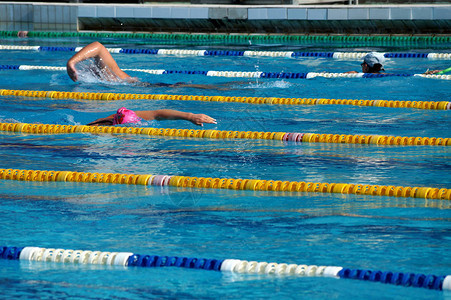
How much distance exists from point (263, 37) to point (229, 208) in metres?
8.26

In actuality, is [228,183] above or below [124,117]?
below

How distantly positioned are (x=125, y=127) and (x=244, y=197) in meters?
2.23

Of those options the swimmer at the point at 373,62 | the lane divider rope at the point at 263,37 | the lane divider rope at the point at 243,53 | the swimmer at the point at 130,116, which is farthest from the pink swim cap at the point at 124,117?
the lane divider rope at the point at 263,37

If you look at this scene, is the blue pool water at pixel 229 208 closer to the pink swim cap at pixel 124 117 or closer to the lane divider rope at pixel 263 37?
the pink swim cap at pixel 124 117

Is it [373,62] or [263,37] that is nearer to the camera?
[373,62]

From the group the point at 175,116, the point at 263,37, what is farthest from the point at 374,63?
the point at 263,37

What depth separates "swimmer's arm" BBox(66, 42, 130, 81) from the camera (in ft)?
26.6

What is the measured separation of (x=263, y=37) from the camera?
12.5 meters

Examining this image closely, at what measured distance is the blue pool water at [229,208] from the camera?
341 cm

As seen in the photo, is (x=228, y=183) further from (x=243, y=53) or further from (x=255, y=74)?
(x=243, y=53)

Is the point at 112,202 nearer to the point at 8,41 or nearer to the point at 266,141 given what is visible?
the point at 266,141

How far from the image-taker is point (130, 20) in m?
13.3

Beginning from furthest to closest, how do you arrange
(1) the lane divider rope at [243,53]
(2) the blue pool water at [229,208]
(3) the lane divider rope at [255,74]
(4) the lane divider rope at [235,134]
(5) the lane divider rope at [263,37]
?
1. (5) the lane divider rope at [263,37]
2. (1) the lane divider rope at [243,53]
3. (3) the lane divider rope at [255,74]
4. (4) the lane divider rope at [235,134]
5. (2) the blue pool water at [229,208]

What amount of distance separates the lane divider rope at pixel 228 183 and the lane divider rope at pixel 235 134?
1.42m
